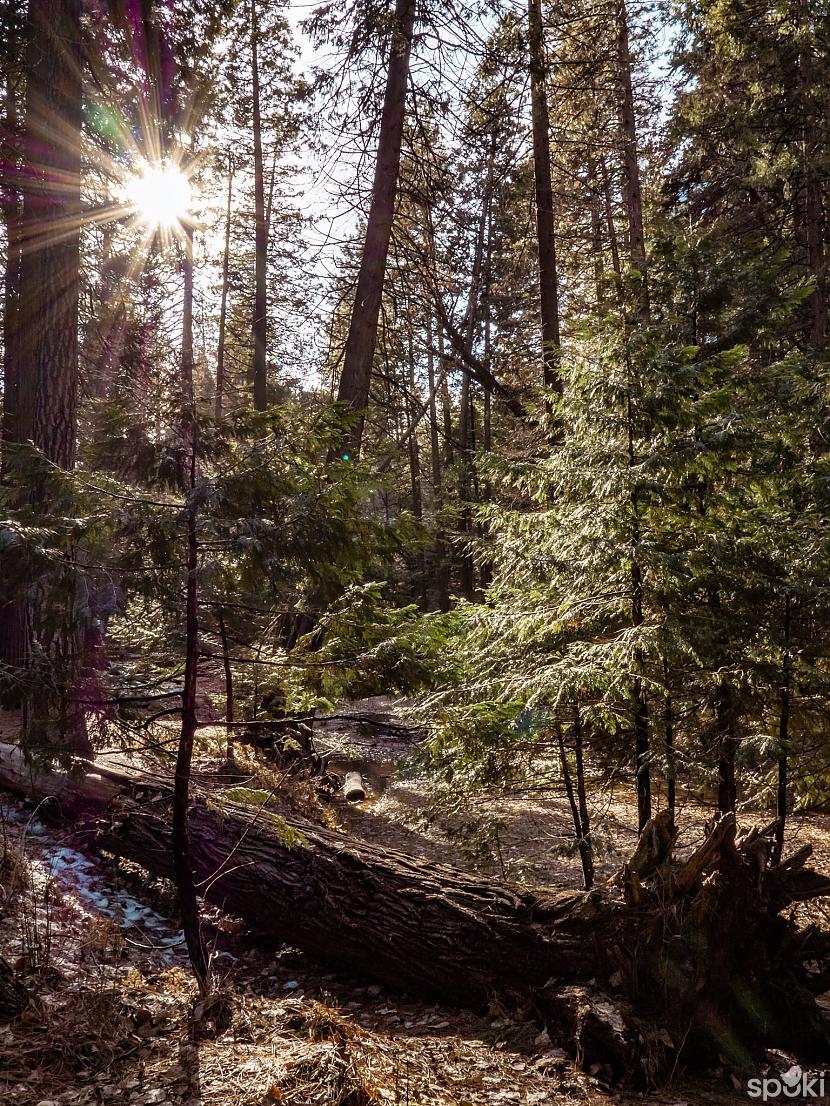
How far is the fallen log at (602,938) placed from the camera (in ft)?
12.7

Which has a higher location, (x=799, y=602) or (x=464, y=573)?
(x=464, y=573)

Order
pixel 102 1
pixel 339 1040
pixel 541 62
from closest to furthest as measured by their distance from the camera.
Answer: pixel 339 1040, pixel 102 1, pixel 541 62

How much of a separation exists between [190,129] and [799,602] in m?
12.1

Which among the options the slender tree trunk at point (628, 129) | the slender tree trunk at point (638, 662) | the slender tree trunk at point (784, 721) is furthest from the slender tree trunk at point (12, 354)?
the slender tree trunk at point (628, 129)

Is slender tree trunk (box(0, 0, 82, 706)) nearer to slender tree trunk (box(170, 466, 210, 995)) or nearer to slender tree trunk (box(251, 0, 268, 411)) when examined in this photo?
slender tree trunk (box(170, 466, 210, 995))

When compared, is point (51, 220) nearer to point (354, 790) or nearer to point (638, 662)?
point (638, 662)

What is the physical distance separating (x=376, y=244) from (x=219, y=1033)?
8.34 metres

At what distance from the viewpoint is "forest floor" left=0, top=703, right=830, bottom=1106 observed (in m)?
3.27

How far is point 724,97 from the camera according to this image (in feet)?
42.2

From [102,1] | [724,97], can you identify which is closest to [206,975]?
[102,1]

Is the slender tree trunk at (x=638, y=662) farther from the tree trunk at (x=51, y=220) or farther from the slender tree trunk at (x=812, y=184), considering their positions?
the slender tree trunk at (x=812, y=184)

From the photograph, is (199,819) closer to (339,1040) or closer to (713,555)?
(339,1040)

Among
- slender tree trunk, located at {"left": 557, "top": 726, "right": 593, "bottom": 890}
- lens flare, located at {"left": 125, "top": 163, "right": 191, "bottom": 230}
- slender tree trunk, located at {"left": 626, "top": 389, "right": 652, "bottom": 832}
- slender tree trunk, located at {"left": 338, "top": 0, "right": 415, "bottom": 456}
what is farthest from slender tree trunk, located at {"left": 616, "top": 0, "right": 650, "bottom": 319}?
slender tree trunk, located at {"left": 557, "top": 726, "right": 593, "bottom": 890}

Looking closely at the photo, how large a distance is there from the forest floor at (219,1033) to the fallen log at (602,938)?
0.18 m
